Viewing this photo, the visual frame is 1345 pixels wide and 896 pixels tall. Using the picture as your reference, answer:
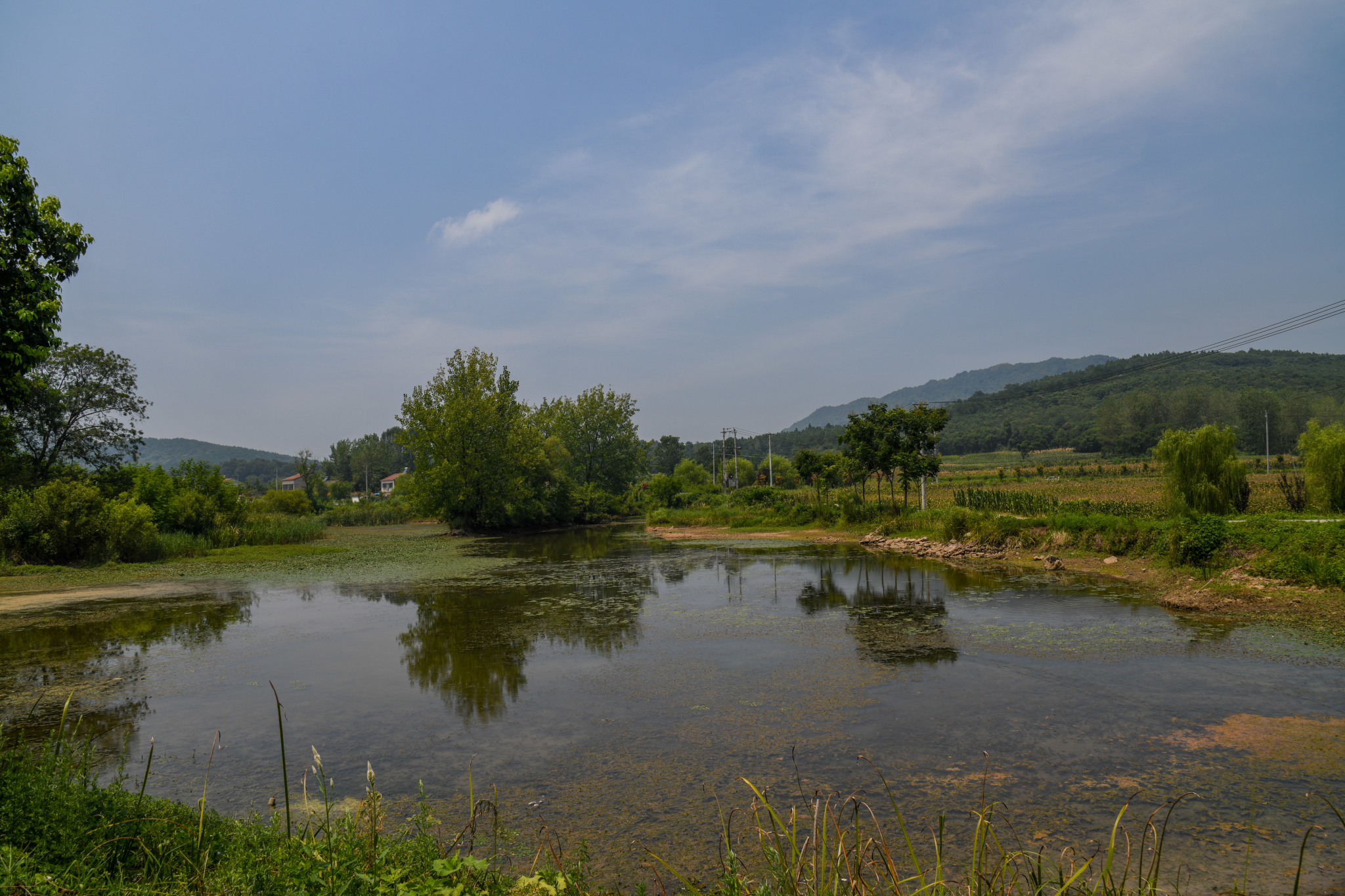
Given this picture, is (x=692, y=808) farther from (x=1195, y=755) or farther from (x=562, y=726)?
(x=1195, y=755)

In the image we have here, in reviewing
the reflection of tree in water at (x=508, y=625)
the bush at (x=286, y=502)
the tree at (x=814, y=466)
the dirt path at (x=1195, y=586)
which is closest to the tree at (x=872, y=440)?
the tree at (x=814, y=466)

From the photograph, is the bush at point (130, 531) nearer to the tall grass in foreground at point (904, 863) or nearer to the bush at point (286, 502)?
the bush at point (286, 502)

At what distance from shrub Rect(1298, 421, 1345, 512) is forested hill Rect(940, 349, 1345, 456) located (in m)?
49.2

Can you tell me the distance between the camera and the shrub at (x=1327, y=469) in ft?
51.8

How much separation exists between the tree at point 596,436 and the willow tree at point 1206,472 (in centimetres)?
3560

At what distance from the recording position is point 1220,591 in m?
10.5

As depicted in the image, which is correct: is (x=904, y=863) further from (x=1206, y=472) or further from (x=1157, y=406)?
(x=1157, y=406)

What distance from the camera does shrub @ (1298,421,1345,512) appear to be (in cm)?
1579

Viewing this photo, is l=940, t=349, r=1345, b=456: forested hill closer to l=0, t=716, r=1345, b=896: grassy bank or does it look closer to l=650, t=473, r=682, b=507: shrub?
l=650, t=473, r=682, b=507: shrub

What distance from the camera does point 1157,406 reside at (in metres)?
83.1

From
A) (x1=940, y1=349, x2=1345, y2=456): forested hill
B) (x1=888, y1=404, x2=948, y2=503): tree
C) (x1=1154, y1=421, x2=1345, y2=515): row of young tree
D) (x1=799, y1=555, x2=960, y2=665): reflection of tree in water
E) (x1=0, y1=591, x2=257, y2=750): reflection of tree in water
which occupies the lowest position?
(x1=799, y1=555, x2=960, y2=665): reflection of tree in water

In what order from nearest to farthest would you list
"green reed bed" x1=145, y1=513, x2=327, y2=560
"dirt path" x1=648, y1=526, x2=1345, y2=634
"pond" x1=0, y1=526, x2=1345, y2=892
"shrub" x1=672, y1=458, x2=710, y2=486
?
1. "pond" x1=0, y1=526, x2=1345, y2=892
2. "dirt path" x1=648, y1=526, x2=1345, y2=634
3. "green reed bed" x1=145, y1=513, x2=327, y2=560
4. "shrub" x1=672, y1=458, x2=710, y2=486

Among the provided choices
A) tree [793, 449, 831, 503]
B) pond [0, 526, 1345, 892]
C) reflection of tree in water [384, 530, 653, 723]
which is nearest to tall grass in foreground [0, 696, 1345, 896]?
pond [0, 526, 1345, 892]

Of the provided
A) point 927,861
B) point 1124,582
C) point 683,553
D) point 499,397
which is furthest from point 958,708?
point 499,397
